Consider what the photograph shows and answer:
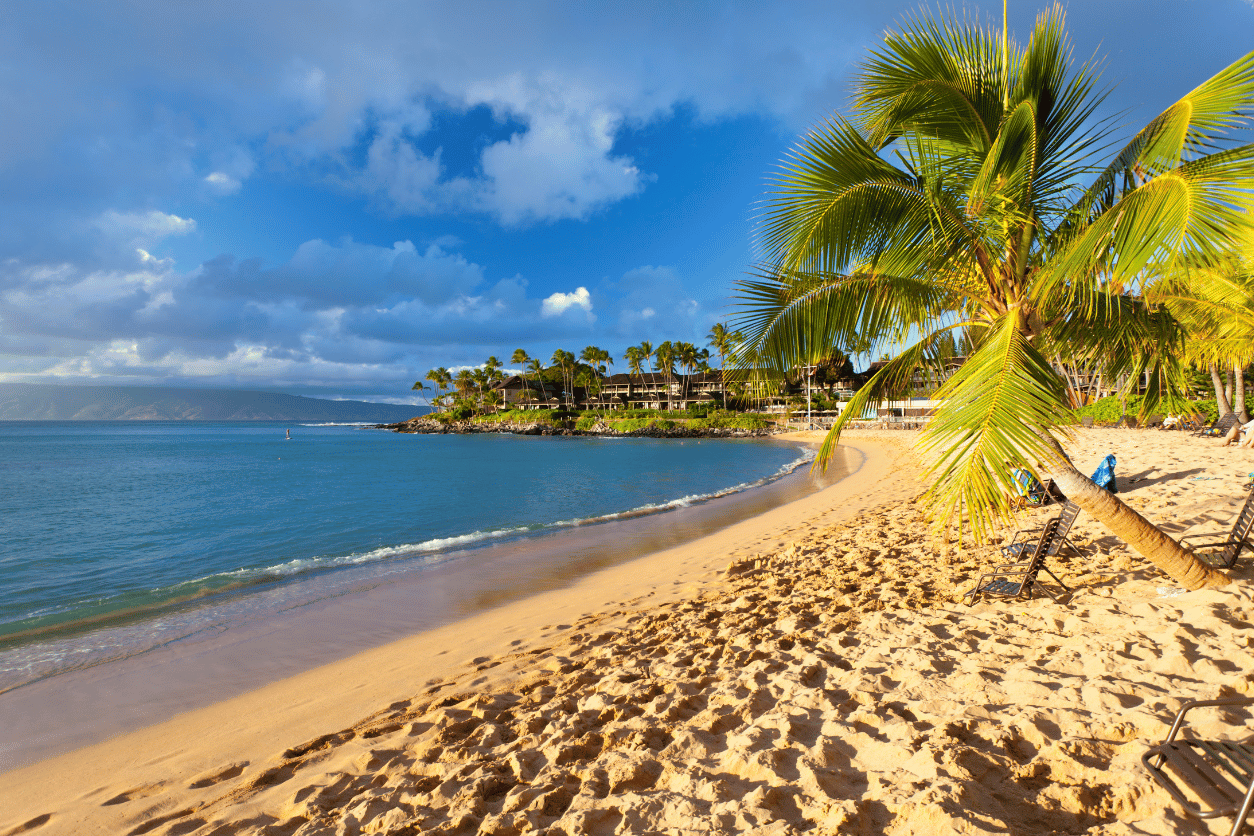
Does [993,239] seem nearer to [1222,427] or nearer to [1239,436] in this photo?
[1239,436]

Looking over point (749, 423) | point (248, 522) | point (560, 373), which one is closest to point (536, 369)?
point (560, 373)

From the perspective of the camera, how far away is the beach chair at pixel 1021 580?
5617 mm

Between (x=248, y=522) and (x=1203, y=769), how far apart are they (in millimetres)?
20543

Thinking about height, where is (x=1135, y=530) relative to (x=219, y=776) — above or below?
above

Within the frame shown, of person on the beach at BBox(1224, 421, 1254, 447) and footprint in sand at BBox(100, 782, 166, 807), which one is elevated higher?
person on the beach at BBox(1224, 421, 1254, 447)

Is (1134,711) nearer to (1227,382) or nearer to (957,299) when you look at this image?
(957,299)

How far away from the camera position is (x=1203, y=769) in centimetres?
248

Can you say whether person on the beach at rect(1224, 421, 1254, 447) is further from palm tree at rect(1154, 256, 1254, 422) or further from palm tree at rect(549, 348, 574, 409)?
palm tree at rect(549, 348, 574, 409)

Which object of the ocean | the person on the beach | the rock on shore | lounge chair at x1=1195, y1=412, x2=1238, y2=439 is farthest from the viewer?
the rock on shore

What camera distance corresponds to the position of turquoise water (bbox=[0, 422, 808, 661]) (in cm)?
954

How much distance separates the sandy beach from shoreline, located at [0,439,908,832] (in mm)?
30

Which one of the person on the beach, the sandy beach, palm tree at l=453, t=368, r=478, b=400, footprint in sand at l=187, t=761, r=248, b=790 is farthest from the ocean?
palm tree at l=453, t=368, r=478, b=400

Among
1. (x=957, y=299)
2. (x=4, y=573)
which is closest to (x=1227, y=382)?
(x=957, y=299)

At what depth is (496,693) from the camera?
16.4 ft
